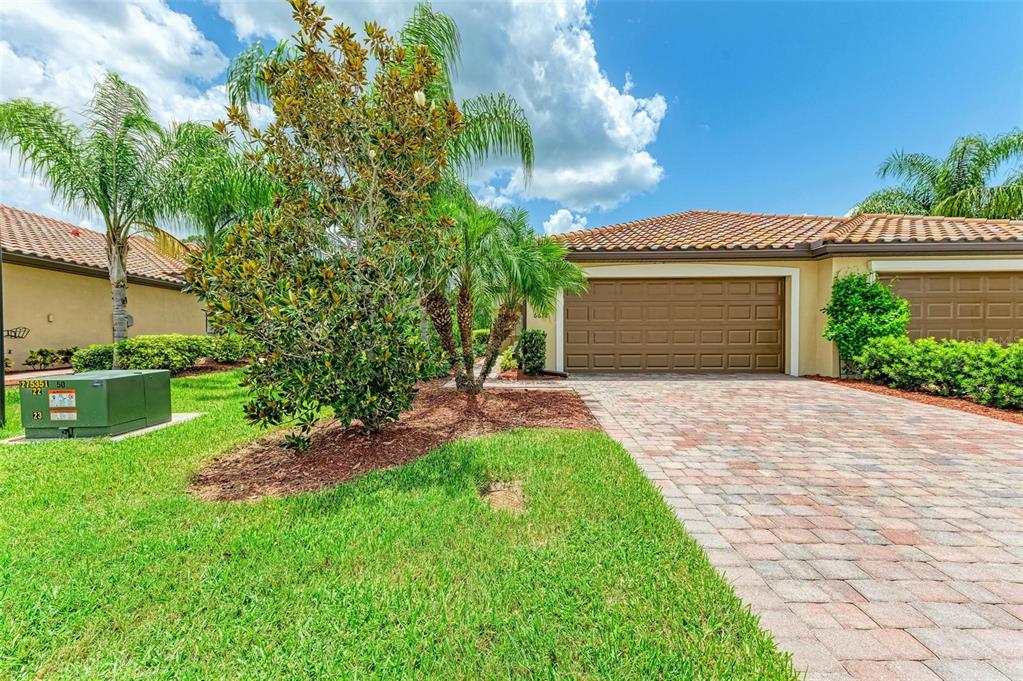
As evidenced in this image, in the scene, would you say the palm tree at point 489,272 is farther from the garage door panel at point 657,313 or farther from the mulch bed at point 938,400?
the mulch bed at point 938,400

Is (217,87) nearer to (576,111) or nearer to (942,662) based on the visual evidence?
(576,111)

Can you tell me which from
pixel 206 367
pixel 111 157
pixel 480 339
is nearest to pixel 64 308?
pixel 206 367

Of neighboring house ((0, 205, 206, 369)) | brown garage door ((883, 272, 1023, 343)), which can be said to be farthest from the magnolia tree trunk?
brown garage door ((883, 272, 1023, 343))

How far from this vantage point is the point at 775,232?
11.9m

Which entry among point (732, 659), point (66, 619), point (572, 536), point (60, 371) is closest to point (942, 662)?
point (732, 659)

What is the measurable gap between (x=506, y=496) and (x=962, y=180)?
2457cm

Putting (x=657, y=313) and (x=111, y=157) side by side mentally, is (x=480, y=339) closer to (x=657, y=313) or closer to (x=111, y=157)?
(x=657, y=313)

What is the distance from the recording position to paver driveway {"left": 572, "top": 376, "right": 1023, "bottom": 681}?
6.52ft

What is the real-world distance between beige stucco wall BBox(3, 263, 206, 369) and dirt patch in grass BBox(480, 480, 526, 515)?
16200mm

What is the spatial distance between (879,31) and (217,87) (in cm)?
1600

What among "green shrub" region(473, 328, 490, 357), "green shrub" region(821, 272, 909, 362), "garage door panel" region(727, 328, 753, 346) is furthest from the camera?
"green shrub" region(473, 328, 490, 357)

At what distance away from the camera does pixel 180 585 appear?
2.37m

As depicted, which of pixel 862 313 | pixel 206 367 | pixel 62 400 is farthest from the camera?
pixel 206 367

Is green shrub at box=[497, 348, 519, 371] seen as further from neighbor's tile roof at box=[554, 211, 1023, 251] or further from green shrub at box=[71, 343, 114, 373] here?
green shrub at box=[71, 343, 114, 373]
